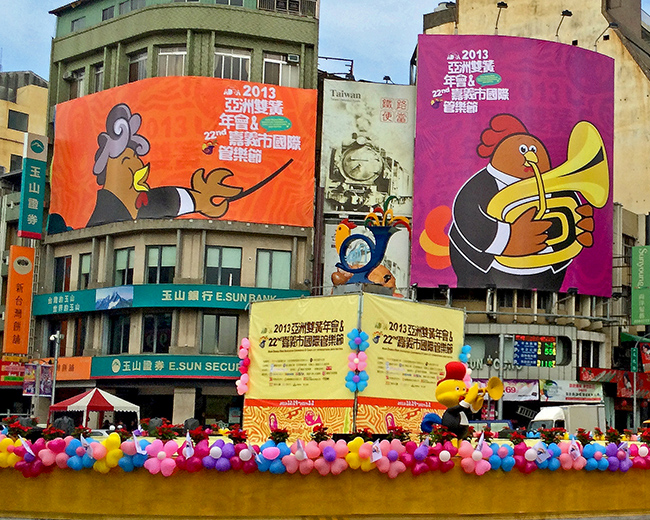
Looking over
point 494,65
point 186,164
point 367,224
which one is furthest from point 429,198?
point 367,224

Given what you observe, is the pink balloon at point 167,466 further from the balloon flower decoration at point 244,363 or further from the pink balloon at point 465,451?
the balloon flower decoration at point 244,363

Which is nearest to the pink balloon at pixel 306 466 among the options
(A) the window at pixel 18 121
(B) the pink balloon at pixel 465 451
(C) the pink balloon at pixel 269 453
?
(C) the pink balloon at pixel 269 453

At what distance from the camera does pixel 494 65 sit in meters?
59.5

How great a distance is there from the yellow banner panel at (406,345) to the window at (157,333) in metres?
29.8

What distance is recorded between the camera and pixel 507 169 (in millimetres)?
58500

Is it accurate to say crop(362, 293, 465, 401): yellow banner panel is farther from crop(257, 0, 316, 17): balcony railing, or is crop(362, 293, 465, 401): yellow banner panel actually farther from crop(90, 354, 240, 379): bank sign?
crop(257, 0, 316, 17): balcony railing

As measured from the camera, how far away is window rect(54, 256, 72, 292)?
6012 cm

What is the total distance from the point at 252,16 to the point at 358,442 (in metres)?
45.1

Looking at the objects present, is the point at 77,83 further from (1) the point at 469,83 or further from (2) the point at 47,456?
(2) the point at 47,456

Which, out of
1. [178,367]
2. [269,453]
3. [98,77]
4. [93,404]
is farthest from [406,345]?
[98,77]

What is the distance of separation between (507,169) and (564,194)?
12.1 feet

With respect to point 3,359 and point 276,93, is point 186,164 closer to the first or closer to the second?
point 276,93

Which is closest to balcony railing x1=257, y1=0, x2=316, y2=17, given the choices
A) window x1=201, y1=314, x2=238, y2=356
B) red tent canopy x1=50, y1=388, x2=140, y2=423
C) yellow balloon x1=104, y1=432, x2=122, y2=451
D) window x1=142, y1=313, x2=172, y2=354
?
window x1=201, y1=314, x2=238, y2=356

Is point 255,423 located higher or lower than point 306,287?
lower
